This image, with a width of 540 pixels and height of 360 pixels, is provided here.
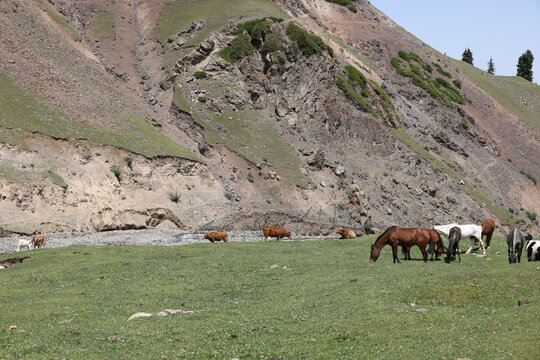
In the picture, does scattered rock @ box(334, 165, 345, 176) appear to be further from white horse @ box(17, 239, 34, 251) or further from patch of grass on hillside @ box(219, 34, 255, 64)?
white horse @ box(17, 239, 34, 251)

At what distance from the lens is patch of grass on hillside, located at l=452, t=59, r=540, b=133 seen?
13650 cm

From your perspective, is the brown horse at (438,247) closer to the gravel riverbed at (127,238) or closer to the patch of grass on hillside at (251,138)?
the gravel riverbed at (127,238)

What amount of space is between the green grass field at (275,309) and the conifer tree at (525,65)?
174547 millimetres

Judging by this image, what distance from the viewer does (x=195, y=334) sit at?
1752 cm

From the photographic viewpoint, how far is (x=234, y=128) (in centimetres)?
8912

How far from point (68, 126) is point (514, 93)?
125 meters

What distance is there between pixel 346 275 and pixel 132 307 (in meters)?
10.8

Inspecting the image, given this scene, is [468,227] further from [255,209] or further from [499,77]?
[499,77]

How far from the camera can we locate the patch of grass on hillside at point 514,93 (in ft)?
448

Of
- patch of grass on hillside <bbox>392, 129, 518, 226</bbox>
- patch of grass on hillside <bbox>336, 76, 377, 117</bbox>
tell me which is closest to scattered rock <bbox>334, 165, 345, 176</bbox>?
patch of grass on hillside <bbox>336, 76, 377, 117</bbox>

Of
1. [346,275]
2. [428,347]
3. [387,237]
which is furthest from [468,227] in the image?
[428,347]

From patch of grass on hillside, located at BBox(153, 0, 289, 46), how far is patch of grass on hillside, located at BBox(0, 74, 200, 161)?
29474 millimetres

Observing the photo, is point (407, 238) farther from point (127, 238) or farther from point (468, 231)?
point (127, 238)

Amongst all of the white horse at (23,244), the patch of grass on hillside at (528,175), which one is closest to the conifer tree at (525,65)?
the patch of grass on hillside at (528,175)
